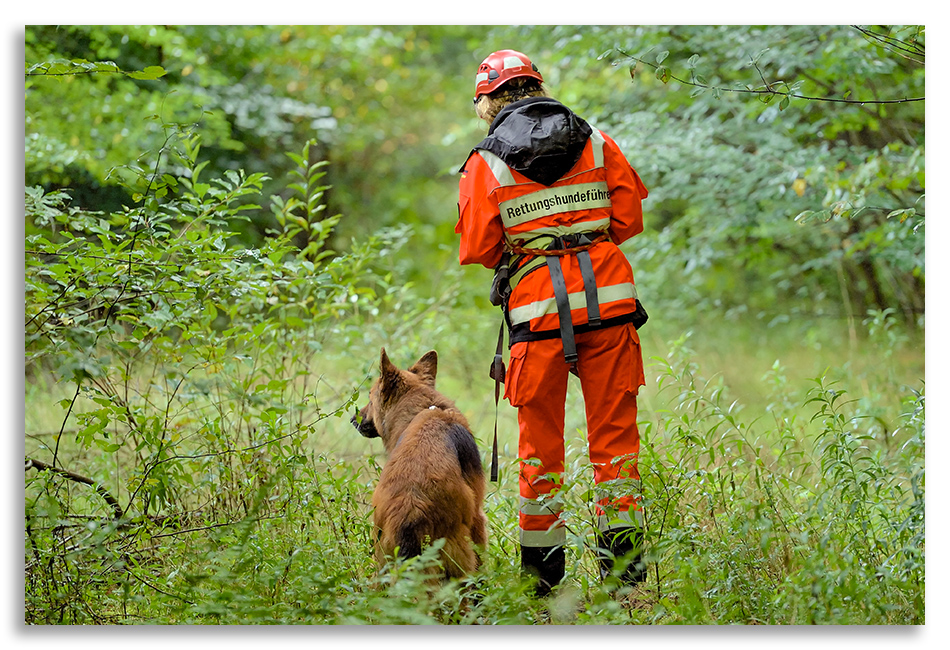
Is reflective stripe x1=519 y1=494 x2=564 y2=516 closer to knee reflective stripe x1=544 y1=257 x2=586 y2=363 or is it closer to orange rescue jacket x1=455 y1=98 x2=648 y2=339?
knee reflective stripe x1=544 y1=257 x2=586 y2=363

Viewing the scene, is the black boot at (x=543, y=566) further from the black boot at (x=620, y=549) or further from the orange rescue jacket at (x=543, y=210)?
the orange rescue jacket at (x=543, y=210)

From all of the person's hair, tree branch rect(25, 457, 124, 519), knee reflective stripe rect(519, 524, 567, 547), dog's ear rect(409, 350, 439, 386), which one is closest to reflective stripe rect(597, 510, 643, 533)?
knee reflective stripe rect(519, 524, 567, 547)

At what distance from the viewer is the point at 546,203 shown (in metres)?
3.14

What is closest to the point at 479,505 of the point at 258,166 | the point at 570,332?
the point at 570,332

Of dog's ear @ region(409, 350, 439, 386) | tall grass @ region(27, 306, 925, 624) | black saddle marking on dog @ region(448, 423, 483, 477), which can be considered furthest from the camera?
dog's ear @ region(409, 350, 439, 386)

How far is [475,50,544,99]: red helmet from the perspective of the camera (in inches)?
130

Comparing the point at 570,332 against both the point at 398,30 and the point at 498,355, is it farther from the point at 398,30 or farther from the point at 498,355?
the point at 398,30

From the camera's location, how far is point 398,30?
34.3 ft

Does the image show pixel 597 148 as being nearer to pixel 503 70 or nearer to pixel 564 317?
pixel 503 70

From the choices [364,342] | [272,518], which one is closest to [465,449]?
[272,518]

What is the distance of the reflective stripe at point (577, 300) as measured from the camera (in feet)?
10.1

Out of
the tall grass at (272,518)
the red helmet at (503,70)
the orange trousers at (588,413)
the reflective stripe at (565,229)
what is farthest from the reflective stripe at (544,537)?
the red helmet at (503,70)

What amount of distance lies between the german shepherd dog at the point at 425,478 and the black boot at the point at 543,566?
220mm

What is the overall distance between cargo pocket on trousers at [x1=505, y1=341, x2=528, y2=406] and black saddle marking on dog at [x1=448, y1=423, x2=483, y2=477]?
296mm
